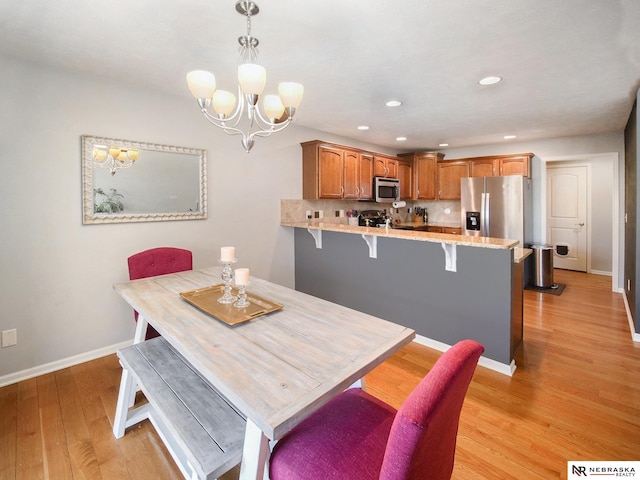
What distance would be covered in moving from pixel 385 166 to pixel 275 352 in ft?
15.1

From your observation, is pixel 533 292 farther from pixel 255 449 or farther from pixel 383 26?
pixel 255 449

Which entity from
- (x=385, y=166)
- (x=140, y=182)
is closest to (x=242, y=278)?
(x=140, y=182)

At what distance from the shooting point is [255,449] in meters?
1.00

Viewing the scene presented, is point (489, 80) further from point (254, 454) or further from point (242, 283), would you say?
point (254, 454)

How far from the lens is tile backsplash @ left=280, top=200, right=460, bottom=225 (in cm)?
422

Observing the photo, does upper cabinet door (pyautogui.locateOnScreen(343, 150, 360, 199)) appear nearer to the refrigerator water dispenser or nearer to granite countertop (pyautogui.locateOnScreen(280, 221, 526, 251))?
granite countertop (pyautogui.locateOnScreen(280, 221, 526, 251))

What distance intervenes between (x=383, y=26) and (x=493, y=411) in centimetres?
249

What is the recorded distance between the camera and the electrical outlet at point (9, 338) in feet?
7.67

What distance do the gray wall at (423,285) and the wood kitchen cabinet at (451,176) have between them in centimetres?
303

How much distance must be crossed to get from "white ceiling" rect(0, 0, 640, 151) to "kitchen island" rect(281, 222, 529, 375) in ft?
4.42

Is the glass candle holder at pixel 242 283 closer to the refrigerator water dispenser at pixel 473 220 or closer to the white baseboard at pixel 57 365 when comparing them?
the white baseboard at pixel 57 365

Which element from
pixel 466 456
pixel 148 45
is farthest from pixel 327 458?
pixel 148 45

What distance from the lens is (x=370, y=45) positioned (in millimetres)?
2094

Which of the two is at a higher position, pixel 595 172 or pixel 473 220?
pixel 595 172
